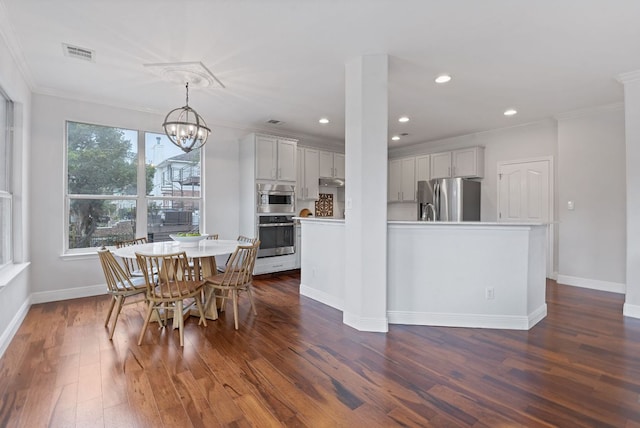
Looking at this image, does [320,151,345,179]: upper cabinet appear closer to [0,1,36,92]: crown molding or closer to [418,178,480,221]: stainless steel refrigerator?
[418,178,480,221]: stainless steel refrigerator

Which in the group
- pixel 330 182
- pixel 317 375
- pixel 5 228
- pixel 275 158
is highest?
pixel 275 158

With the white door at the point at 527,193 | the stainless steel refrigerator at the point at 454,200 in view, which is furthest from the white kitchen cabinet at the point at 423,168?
the white door at the point at 527,193

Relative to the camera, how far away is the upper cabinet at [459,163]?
5730 millimetres

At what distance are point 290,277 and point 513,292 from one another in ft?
10.5

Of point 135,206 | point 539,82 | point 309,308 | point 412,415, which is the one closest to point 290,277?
point 309,308

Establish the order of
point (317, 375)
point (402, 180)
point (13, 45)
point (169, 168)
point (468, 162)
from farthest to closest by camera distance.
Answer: point (402, 180)
point (468, 162)
point (169, 168)
point (13, 45)
point (317, 375)

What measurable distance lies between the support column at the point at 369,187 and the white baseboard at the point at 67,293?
3.44 meters

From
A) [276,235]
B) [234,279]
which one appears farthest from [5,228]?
[276,235]

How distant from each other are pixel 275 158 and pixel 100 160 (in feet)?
8.07

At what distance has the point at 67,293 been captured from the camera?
394 centimetres

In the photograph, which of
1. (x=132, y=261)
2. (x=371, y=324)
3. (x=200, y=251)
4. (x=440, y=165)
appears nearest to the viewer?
(x=371, y=324)

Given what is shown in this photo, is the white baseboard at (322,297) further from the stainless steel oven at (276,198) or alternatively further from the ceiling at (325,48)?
the ceiling at (325,48)

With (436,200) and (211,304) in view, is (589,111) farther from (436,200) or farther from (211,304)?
(211,304)

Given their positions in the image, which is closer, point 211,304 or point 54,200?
point 211,304
